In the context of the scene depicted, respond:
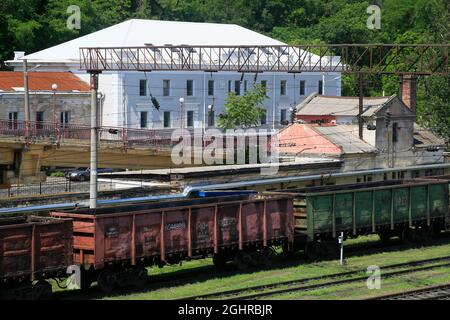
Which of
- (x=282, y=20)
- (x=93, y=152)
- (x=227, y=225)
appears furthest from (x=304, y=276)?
(x=282, y=20)

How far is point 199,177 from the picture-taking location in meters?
42.2

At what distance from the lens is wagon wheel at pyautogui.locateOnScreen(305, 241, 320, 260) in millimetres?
33219

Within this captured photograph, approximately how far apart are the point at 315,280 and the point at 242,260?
281 cm

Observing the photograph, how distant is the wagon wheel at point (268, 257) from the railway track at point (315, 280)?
2.43 m

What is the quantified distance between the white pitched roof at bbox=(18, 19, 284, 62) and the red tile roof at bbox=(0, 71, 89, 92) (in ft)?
8.75

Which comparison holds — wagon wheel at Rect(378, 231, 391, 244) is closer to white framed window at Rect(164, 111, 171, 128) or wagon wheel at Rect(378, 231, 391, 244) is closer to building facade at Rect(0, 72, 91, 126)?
building facade at Rect(0, 72, 91, 126)

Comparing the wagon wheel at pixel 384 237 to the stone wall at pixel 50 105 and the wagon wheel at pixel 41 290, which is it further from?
the stone wall at pixel 50 105

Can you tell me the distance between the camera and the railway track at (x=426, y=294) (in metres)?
26.3

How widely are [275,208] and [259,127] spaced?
42.6m

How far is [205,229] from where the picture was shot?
29469 mm

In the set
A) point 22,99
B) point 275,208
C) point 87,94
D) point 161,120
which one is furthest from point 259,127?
point 275,208

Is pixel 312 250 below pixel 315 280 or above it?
above

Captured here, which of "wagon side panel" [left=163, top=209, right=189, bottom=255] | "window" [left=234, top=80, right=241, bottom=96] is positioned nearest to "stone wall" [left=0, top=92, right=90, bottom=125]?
"window" [left=234, top=80, right=241, bottom=96]

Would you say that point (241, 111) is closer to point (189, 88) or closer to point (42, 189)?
point (189, 88)
